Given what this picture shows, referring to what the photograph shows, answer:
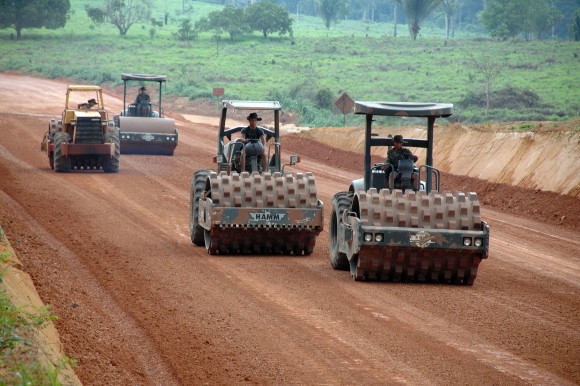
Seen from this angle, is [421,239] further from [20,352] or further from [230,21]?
[230,21]

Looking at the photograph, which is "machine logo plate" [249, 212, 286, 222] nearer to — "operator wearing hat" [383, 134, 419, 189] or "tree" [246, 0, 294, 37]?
"operator wearing hat" [383, 134, 419, 189]

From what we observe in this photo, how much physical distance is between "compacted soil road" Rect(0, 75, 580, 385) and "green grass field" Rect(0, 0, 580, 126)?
33604 mm

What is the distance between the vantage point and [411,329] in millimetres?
10945

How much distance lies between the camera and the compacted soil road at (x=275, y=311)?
9328mm

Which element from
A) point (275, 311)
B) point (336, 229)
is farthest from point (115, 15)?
point (275, 311)

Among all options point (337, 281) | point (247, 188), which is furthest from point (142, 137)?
point (337, 281)

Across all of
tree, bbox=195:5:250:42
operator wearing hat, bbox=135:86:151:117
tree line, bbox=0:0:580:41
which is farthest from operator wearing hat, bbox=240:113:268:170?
tree, bbox=195:5:250:42

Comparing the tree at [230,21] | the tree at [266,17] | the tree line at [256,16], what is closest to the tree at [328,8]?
the tree line at [256,16]

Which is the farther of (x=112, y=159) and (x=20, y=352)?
(x=112, y=159)

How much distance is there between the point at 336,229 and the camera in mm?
14945

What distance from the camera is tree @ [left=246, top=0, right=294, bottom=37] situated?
324 ft

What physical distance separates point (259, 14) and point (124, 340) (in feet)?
298

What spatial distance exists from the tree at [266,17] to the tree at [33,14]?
1764cm

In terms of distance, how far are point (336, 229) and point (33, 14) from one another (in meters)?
83.4
